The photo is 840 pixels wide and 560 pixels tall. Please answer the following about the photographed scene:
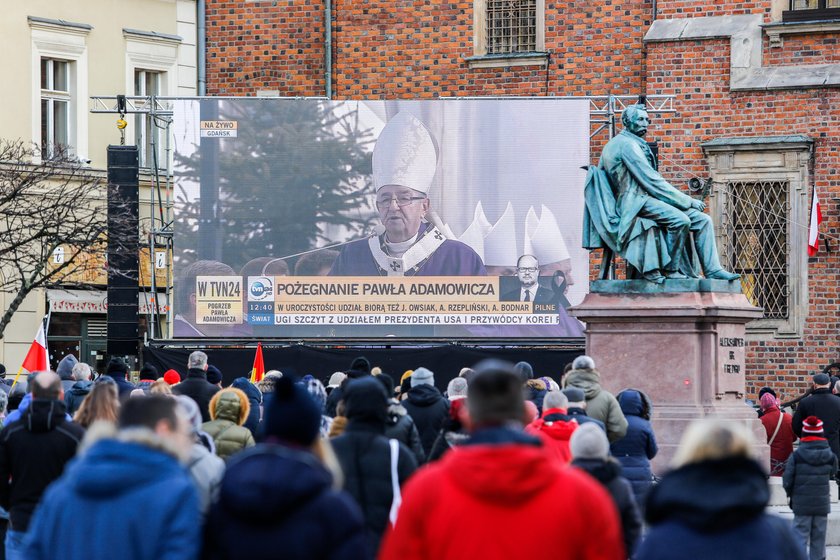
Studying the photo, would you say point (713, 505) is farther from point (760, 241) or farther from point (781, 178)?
point (781, 178)

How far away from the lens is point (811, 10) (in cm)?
2441

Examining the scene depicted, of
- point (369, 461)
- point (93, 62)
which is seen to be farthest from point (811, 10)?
point (369, 461)

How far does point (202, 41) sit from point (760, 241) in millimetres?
10695

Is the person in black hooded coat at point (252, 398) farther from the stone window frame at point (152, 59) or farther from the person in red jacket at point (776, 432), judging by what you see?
the stone window frame at point (152, 59)

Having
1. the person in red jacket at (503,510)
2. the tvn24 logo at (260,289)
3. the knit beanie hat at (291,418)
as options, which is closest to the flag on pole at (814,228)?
the tvn24 logo at (260,289)

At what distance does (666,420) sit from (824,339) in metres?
10.4

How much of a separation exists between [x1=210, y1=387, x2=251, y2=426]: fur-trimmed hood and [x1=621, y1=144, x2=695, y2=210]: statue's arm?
686 centimetres

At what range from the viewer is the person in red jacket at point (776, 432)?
1538 centimetres

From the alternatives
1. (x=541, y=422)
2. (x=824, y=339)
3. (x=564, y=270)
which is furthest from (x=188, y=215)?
(x=541, y=422)

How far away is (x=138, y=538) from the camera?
16.2ft

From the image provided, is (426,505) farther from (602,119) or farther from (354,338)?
(602,119)

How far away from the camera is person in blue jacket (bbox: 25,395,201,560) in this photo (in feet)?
16.2

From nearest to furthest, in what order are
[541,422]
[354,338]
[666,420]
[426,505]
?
1. [426,505]
2. [541,422]
3. [666,420]
4. [354,338]

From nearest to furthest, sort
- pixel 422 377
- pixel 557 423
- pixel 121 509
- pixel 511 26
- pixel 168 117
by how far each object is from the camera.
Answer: pixel 121 509
pixel 557 423
pixel 422 377
pixel 168 117
pixel 511 26
